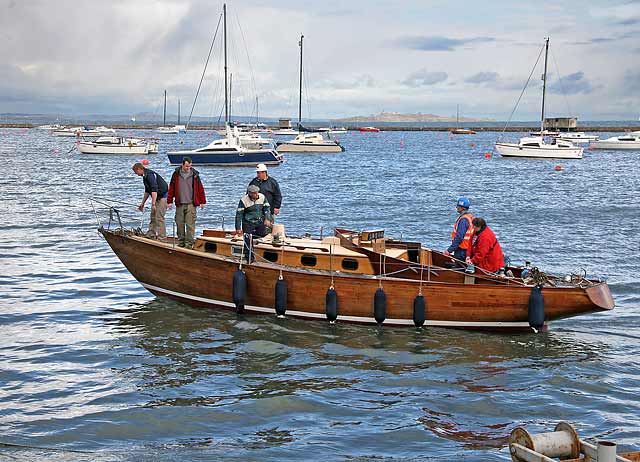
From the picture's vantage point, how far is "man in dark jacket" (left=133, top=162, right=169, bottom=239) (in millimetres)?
15875

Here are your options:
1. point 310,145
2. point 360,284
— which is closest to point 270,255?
point 360,284

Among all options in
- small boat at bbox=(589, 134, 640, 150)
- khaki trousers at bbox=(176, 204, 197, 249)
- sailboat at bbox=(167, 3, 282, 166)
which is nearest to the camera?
khaki trousers at bbox=(176, 204, 197, 249)

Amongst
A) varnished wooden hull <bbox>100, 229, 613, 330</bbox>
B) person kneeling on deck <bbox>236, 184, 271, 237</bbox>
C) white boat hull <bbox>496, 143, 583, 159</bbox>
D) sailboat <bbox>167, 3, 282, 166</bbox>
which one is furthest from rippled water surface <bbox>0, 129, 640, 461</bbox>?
white boat hull <bbox>496, 143, 583, 159</bbox>

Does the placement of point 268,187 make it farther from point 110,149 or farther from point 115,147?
point 110,149

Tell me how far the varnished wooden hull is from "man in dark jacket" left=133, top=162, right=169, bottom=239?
3.86 ft

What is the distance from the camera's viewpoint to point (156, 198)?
16.1 metres

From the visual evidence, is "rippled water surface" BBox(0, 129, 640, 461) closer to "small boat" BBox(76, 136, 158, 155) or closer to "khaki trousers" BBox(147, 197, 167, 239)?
"khaki trousers" BBox(147, 197, 167, 239)

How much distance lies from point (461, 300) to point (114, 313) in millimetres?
7026

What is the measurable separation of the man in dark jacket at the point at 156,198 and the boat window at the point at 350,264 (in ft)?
13.8

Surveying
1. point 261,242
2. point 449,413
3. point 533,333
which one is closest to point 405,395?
point 449,413

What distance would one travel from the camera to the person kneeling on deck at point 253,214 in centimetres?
1505

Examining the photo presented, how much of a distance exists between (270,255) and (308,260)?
2.56 ft

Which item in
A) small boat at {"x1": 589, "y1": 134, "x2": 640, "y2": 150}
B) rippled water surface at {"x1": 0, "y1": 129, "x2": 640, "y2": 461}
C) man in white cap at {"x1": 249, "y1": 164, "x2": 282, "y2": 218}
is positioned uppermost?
small boat at {"x1": 589, "y1": 134, "x2": 640, "y2": 150}

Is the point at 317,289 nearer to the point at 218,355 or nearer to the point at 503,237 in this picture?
the point at 218,355
